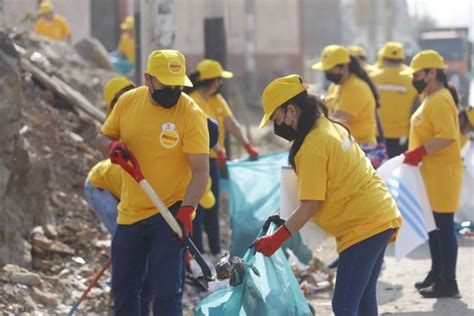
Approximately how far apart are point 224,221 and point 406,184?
337 cm

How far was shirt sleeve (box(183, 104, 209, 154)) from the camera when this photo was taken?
19.8 feet

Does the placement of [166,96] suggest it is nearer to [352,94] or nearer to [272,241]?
[272,241]

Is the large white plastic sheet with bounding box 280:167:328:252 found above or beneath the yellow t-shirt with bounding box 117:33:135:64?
above

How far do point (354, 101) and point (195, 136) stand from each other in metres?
2.89

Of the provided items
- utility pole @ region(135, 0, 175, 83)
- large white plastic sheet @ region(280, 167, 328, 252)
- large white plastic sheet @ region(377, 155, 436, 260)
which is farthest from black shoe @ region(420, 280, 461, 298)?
utility pole @ region(135, 0, 175, 83)

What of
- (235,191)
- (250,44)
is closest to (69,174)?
(235,191)

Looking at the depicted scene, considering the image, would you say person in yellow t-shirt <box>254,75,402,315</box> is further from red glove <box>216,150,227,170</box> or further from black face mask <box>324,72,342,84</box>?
red glove <box>216,150,227,170</box>

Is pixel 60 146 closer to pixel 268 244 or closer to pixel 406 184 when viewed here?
pixel 406 184

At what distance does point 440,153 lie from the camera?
25.8ft

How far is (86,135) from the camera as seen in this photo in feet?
34.2

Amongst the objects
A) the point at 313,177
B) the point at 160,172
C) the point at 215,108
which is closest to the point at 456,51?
the point at 215,108

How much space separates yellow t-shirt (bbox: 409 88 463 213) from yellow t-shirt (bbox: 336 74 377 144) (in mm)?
777

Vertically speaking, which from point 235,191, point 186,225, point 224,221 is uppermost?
point 186,225

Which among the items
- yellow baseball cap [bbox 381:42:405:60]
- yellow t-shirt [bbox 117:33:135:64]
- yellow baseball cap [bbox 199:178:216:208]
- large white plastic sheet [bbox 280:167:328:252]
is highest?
yellow baseball cap [bbox 381:42:405:60]
